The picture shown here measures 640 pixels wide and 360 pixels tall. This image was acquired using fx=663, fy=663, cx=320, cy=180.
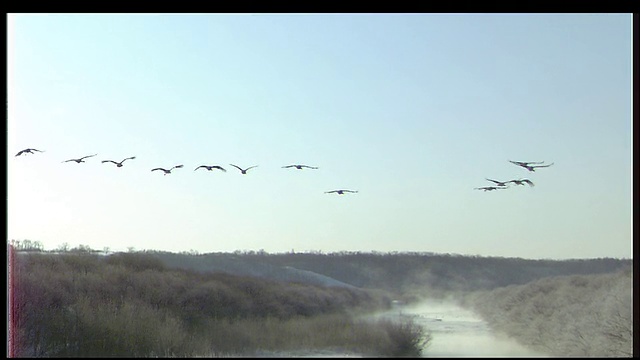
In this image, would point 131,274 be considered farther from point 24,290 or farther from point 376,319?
point 376,319

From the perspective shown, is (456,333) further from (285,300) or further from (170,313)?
(170,313)

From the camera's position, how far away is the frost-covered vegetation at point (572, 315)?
561 cm

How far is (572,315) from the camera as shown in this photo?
5762mm

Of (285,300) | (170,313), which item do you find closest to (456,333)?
(285,300)

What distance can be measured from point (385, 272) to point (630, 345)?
83.6 inches

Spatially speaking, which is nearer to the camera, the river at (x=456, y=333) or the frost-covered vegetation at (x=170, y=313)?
the river at (x=456, y=333)

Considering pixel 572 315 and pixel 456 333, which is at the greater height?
pixel 572 315

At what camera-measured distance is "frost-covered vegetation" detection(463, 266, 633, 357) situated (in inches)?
221

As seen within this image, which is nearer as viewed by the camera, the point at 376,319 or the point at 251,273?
the point at 376,319

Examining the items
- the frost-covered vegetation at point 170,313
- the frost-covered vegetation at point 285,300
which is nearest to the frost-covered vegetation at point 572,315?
the frost-covered vegetation at point 285,300

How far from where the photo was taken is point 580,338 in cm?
562

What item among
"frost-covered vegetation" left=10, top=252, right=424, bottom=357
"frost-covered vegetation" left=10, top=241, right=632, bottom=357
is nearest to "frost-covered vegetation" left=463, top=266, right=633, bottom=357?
"frost-covered vegetation" left=10, top=241, right=632, bottom=357

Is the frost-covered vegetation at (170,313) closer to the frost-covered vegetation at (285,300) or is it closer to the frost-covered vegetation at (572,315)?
the frost-covered vegetation at (285,300)
